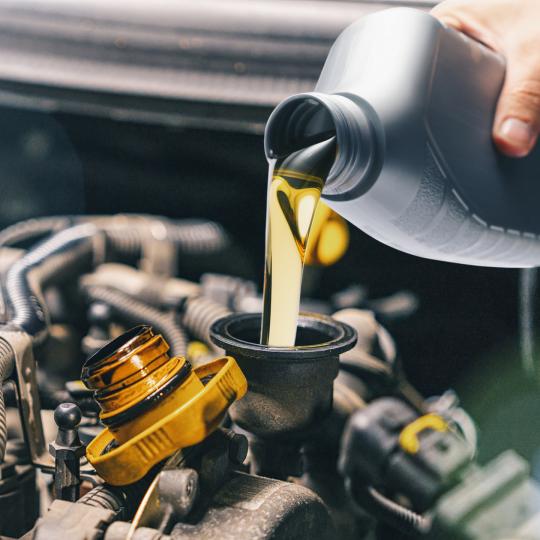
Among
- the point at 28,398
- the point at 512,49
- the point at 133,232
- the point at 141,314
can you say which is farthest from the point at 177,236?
the point at 512,49

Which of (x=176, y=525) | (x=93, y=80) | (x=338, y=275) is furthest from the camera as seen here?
(x=338, y=275)

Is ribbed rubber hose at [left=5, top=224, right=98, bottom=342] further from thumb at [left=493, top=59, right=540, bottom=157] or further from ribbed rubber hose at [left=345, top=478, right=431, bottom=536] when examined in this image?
thumb at [left=493, top=59, right=540, bottom=157]

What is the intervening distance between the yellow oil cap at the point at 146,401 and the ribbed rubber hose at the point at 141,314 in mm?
436

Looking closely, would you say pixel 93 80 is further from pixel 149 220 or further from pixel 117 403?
pixel 117 403

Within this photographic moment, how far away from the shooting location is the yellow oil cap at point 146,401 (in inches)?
22.3

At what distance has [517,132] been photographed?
80 cm

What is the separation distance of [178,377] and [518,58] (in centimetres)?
62

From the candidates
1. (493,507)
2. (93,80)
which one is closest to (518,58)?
(493,507)

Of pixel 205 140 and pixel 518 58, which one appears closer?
pixel 518 58

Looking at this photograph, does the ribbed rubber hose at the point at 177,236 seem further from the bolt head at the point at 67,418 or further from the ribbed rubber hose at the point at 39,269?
the bolt head at the point at 67,418

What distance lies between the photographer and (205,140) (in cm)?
140

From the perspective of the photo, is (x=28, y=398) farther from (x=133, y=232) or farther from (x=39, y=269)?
(x=133, y=232)

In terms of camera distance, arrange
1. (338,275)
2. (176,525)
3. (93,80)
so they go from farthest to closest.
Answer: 1. (338,275)
2. (93,80)
3. (176,525)

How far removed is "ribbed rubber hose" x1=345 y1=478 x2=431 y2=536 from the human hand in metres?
0.48
